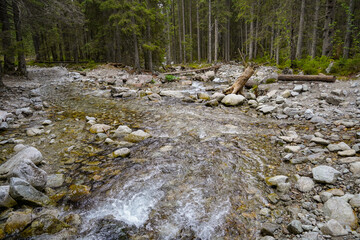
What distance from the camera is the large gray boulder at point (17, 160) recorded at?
3.23 m

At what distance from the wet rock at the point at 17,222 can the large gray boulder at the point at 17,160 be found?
3.66 feet

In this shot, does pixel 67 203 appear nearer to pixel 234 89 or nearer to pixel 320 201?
pixel 320 201

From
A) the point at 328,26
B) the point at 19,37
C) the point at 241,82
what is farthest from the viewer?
the point at 328,26

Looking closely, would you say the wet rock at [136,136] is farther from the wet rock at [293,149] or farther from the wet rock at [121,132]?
the wet rock at [293,149]

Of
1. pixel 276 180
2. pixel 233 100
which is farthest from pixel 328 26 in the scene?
pixel 276 180

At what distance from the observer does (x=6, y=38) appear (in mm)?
8414

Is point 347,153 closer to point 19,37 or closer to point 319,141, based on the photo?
point 319,141

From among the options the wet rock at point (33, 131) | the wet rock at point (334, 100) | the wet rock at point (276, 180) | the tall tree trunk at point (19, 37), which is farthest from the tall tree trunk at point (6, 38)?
the wet rock at point (334, 100)

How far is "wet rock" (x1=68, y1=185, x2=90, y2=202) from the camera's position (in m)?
2.96

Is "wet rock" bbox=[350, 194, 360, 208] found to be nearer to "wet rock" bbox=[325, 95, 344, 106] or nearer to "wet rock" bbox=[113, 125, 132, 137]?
"wet rock" bbox=[113, 125, 132, 137]

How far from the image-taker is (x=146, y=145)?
15.6 ft

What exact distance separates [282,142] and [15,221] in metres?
5.03

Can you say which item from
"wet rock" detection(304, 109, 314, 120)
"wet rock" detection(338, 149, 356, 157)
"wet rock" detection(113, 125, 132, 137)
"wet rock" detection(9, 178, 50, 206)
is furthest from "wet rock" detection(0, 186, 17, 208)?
"wet rock" detection(304, 109, 314, 120)

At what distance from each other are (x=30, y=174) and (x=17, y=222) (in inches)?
31.5
